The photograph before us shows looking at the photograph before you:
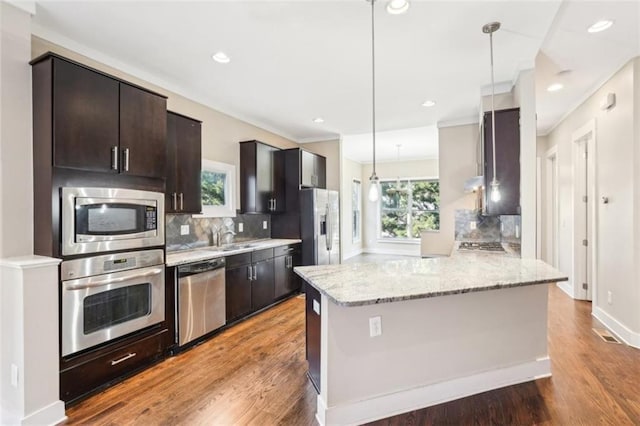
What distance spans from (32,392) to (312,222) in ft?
11.7

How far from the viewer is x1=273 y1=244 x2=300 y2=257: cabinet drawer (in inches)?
174

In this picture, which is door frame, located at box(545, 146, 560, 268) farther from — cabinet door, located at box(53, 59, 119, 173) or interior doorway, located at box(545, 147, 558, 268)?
cabinet door, located at box(53, 59, 119, 173)

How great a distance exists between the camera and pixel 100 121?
2348 mm

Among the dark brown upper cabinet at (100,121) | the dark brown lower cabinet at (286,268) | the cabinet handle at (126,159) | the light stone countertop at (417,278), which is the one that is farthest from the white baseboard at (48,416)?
the dark brown lower cabinet at (286,268)

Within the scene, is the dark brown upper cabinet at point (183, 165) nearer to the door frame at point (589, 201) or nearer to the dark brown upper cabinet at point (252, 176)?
the dark brown upper cabinet at point (252, 176)

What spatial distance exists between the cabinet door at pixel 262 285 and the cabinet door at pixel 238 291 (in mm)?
100

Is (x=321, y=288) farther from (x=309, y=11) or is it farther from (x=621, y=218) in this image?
(x=621, y=218)

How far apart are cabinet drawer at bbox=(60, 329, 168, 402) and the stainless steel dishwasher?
229 millimetres

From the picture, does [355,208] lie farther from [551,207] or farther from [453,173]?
[551,207]

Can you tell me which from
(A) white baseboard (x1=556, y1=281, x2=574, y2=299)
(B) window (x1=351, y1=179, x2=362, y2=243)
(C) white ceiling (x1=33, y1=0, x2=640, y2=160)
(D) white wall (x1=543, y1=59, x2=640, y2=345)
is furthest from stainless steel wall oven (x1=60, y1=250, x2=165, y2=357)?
(B) window (x1=351, y1=179, x2=362, y2=243)

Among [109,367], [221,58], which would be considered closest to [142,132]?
[221,58]

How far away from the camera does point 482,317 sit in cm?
228

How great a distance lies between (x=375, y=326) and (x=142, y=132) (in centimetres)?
239

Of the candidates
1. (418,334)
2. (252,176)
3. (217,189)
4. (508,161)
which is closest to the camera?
(418,334)
